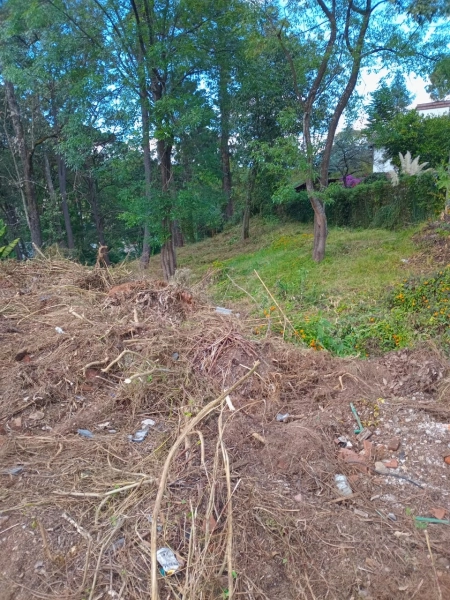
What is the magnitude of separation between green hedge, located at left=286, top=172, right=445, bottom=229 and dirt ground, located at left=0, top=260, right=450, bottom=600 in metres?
5.66

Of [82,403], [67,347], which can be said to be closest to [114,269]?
[67,347]

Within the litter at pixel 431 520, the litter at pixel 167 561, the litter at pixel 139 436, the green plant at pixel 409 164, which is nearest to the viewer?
the litter at pixel 167 561

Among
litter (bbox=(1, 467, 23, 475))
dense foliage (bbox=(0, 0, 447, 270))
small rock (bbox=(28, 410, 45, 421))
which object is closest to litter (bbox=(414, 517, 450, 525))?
litter (bbox=(1, 467, 23, 475))

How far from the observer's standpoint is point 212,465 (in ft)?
8.84

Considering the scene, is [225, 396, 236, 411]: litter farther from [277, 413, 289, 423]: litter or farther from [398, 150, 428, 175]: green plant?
[398, 150, 428, 175]: green plant

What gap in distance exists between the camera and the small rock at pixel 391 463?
9.35 feet

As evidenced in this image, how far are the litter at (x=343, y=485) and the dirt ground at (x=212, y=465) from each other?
3cm

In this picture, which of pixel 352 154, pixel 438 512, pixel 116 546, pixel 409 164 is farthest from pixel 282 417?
pixel 352 154

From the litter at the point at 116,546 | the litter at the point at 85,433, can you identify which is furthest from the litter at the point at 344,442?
the litter at the point at 85,433

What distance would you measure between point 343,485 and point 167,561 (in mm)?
1164

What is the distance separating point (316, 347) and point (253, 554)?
9.29 feet

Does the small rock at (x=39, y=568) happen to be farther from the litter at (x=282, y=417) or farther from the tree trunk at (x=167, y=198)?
the tree trunk at (x=167, y=198)

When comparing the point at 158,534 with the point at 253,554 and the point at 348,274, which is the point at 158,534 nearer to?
the point at 253,554

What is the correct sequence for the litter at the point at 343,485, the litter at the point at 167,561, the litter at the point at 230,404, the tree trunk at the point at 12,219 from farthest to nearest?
the tree trunk at the point at 12,219 → the litter at the point at 230,404 → the litter at the point at 343,485 → the litter at the point at 167,561
